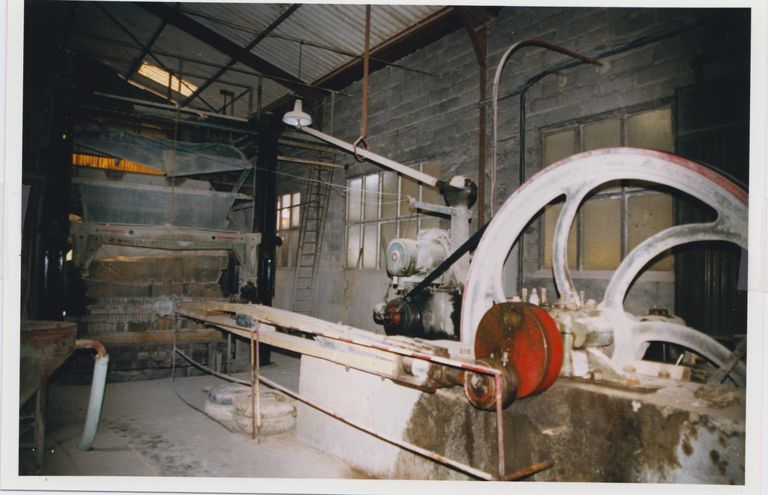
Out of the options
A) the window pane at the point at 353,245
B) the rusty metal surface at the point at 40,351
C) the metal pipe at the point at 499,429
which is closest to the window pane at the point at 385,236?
the window pane at the point at 353,245

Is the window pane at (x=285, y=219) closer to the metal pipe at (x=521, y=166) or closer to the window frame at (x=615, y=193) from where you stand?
the metal pipe at (x=521, y=166)

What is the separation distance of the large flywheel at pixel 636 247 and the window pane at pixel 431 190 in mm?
3353

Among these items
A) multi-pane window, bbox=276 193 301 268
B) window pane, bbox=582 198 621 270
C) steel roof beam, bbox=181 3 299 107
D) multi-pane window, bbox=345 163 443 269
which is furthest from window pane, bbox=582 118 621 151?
multi-pane window, bbox=276 193 301 268

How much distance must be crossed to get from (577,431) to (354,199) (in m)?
6.41

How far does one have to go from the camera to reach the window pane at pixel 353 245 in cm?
841

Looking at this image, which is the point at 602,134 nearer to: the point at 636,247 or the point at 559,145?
the point at 559,145

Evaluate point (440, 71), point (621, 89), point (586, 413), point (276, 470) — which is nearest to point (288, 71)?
point (440, 71)

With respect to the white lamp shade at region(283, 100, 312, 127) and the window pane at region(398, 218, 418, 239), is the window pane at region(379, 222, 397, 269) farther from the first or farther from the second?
the white lamp shade at region(283, 100, 312, 127)

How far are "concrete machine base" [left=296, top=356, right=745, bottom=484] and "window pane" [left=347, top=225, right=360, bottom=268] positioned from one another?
185 inches

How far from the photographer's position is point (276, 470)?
148 inches

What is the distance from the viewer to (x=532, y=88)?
536 cm

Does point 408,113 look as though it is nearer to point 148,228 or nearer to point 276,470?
point 148,228

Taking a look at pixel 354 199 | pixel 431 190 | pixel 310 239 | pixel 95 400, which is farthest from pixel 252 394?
pixel 310 239

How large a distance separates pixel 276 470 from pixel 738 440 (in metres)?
3.17
